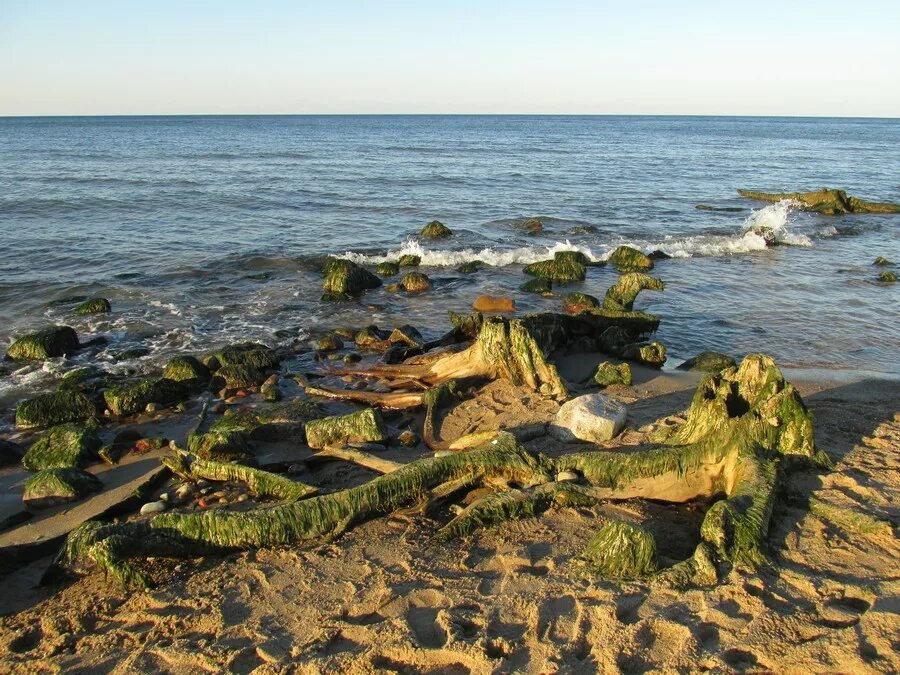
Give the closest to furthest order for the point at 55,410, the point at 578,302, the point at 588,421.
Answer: the point at 588,421
the point at 55,410
the point at 578,302

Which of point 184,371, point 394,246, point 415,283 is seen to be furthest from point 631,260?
point 184,371

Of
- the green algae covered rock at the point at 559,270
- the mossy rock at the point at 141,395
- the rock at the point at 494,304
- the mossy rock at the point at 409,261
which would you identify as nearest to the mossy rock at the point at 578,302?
the rock at the point at 494,304

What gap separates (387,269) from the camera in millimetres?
17781

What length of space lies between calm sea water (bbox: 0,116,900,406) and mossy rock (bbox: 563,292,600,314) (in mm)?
573

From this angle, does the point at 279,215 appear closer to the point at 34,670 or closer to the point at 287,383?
the point at 287,383

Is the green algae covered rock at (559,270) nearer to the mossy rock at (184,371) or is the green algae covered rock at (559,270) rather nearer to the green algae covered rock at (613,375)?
the green algae covered rock at (613,375)

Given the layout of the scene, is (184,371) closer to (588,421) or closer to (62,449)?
(62,449)

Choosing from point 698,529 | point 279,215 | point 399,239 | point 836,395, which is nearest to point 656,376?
point 836,395

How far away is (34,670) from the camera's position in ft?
13.6

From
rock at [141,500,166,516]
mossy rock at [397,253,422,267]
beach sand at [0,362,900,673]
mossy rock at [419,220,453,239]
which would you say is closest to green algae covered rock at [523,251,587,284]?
mossy rock at [397,253,422,267]

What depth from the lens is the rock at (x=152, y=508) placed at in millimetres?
6287

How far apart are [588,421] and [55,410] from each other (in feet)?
22.9

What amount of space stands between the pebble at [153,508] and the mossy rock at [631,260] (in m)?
14.7

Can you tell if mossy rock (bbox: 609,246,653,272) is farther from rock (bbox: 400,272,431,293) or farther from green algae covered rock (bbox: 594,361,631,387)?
green algae covered rock (bbox: 594,361,631,387)
